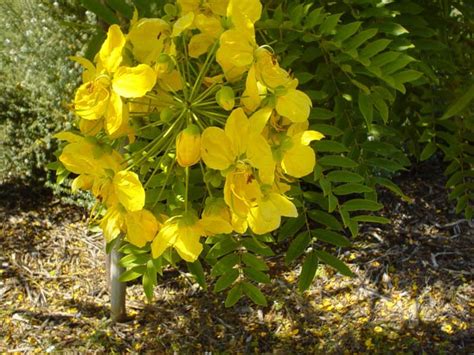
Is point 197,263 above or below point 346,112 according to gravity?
below

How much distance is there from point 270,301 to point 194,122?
71.0 inches

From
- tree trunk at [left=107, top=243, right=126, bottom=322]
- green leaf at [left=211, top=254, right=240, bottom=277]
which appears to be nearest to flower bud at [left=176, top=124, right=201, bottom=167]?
green leaf at [left=211, top=254, right=240, bottom=277]

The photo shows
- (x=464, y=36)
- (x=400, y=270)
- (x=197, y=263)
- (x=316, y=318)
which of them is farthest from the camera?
(x=400, y=270)

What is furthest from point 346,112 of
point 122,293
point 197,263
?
point 122,293

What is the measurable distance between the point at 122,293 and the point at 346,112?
1.22 metres

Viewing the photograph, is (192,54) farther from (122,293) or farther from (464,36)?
(122,293)

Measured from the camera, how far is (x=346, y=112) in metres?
1.50

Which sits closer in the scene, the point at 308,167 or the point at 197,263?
the point at 308,167

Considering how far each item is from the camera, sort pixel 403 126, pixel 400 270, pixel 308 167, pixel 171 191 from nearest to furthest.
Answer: pixel 308 167 < pixel 171 191 < pixel 403 126 < pixel 400 270

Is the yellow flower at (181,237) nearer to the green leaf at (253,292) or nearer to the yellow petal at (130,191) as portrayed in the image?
the yellow petal at (130,191)

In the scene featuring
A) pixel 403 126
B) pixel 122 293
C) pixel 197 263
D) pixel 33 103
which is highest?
pixel 403 126

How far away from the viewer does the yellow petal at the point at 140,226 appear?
2.99ft

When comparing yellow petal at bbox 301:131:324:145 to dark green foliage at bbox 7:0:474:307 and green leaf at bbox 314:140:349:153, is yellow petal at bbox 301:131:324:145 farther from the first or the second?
green leaf at bbox 314:140:349:153

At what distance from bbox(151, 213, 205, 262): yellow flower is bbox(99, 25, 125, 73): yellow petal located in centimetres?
24
